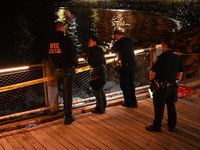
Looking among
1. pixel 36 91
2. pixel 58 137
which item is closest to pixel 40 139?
pixel 58 137

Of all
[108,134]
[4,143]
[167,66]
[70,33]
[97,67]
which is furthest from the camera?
[70,33]

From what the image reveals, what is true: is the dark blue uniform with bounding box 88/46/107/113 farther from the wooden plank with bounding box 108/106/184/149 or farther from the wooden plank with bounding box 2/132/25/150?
the wooden plank with bounding box 2/132/25/150

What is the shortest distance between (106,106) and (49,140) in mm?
1895

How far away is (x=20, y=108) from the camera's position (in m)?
9.75

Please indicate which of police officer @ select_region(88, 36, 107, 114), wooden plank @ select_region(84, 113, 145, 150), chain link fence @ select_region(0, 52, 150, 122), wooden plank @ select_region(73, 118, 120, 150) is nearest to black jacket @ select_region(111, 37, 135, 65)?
police officer @ select_region(88, 36, 107, 114)

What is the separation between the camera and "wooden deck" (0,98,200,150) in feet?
14.7

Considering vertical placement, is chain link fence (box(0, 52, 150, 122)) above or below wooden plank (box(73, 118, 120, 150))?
below

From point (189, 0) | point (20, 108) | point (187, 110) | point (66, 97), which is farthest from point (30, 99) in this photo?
point (189, 0)

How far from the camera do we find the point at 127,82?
598 cm

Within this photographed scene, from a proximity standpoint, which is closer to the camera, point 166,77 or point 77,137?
point 166,77

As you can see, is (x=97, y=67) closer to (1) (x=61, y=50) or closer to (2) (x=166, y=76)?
(1) (x=61, y=50)

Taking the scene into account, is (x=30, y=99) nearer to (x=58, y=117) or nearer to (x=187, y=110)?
(x=58, y=117)

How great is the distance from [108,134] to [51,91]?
1584 mm

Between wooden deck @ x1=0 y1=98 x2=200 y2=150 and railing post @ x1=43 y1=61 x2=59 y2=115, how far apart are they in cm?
38
